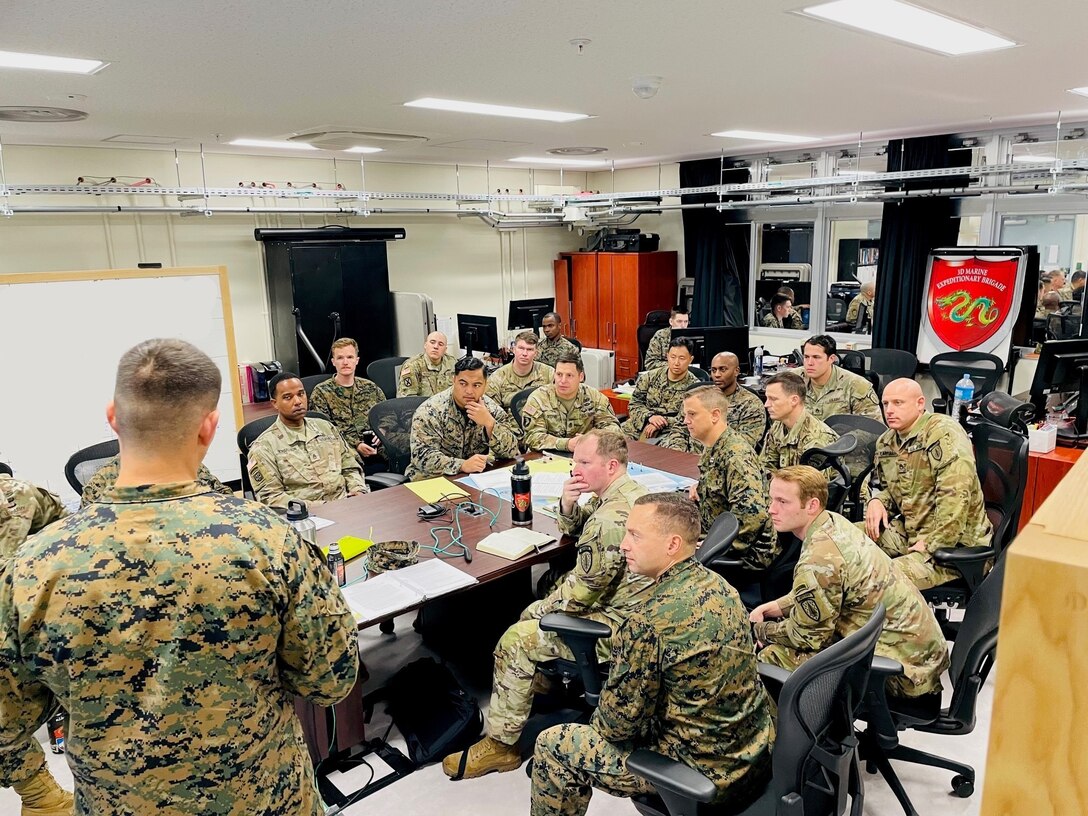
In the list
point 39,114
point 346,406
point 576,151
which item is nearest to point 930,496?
point 346,406

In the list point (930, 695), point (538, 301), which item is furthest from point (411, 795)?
point (538, 301)

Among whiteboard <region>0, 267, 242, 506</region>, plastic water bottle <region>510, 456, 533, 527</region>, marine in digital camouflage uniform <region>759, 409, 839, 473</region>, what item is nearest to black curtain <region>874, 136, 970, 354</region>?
marine in digital camouflage uniform <region>759, 409, 839, 473</region>

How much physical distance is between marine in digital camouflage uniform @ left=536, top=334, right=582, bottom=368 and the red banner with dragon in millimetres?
3397

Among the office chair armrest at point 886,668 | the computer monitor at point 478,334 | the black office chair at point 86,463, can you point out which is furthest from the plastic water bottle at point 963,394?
the black office chair at point 86,463

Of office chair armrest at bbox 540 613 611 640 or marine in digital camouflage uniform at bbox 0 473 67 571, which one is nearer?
office chair armrest at bbox 540 613 611 640

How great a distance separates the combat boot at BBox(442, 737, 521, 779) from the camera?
291cm

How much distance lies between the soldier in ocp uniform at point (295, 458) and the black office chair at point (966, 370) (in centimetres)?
453

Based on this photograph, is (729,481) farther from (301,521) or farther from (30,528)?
(30,528)

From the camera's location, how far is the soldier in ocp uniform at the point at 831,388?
5.30 m

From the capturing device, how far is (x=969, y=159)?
263 inches

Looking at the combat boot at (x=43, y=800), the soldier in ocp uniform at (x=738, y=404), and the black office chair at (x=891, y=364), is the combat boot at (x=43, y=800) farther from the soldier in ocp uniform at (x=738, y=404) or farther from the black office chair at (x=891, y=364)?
the black office chair at (x=891, y=364)

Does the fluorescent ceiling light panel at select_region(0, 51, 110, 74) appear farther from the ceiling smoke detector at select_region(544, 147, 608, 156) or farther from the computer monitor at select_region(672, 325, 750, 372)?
the computer monitor at select_region(672, 325, 750, 372)

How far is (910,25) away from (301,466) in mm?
3595

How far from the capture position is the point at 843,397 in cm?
534
